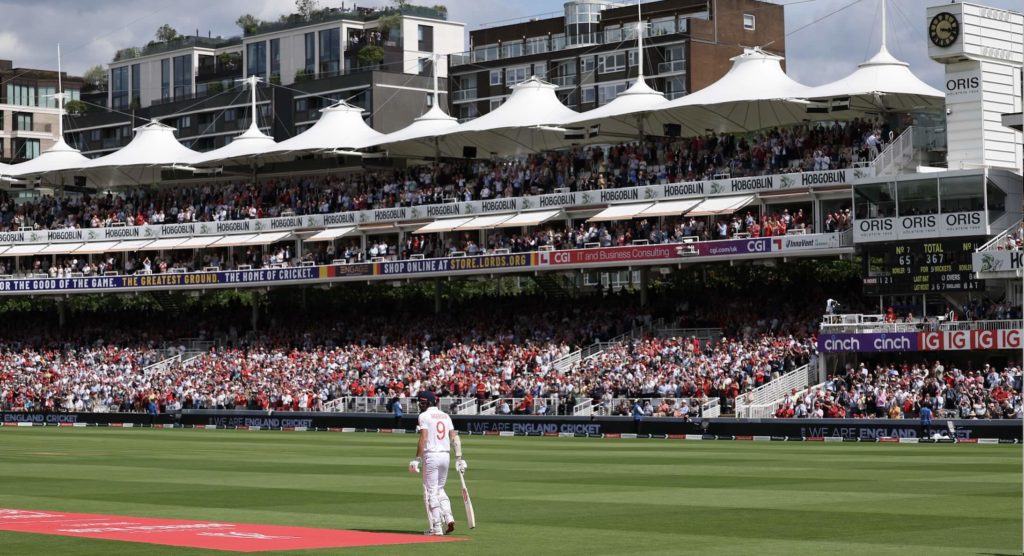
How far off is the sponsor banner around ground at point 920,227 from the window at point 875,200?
257 millimetres

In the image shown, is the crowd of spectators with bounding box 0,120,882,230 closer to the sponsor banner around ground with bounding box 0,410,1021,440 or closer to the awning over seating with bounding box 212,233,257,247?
the awning over seating with bounding box 212,233,257,247

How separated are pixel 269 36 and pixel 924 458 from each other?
93.7 meters

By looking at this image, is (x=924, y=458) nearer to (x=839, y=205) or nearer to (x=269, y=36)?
(x=839, y=205)

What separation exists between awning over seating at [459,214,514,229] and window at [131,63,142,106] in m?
70.4

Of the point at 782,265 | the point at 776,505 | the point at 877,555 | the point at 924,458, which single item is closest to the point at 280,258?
the point at 782,265

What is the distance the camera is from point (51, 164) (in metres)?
85.0

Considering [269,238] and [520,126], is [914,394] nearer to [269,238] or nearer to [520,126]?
[520,126]

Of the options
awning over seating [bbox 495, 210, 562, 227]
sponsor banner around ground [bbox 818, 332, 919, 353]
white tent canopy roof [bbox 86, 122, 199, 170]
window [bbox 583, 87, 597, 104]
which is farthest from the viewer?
window [bbox 583, 87, 597, 104]

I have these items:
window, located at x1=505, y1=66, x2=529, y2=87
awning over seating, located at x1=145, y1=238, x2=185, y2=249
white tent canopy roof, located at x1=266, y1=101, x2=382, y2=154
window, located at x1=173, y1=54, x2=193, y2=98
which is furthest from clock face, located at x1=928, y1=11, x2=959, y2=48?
window, located at x1=173, y1=54, x2=193, y2=98

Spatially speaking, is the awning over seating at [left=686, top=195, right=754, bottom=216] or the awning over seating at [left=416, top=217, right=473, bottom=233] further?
the awning over seating at [left=416, top=217, right=473, bottom=233]

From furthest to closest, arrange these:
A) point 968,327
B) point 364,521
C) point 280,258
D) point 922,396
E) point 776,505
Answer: point 280,258 → point 968,327 → point 922,396 → point 776,505 → point 364,521

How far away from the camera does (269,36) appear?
118250 mm

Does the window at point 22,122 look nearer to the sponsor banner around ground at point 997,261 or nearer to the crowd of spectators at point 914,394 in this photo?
the crowd of spectators at point 914,394

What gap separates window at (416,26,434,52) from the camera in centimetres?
11600
